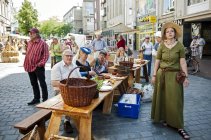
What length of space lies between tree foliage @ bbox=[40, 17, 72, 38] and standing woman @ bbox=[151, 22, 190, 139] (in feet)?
264

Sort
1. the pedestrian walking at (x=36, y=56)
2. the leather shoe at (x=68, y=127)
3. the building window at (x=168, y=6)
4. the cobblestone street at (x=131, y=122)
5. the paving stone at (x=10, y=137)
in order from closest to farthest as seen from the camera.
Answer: the paving stone at (x=10, y=137)
the cobblestone street at (x=131, y=122)
the leather shoe at (x=68, y=127)
the pedestrian walking at (x=36, y=56)
the building window at (x=168, y=6)

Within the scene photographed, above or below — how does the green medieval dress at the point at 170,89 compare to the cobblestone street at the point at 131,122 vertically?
above

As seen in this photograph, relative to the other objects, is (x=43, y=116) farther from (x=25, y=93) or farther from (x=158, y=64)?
(x=25, y=93)

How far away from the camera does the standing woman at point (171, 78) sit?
4.30 metres

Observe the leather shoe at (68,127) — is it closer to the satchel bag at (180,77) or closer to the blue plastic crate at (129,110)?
the blue plastic crate at (129,110)

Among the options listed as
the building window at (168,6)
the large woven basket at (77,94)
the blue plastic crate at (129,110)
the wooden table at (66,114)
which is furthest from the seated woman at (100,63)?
the building window at (168,6)

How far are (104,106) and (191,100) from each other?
2515 mm

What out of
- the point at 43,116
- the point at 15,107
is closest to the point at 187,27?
the point at 15,107

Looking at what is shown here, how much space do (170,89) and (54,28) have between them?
8595cm

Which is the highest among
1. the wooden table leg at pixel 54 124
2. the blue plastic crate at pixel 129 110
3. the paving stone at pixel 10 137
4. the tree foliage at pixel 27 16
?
the tree foliage at pixel 27 16

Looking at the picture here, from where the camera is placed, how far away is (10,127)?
15.4 feet

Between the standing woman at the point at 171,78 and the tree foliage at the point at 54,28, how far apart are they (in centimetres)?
8046

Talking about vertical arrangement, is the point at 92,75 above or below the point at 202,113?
above

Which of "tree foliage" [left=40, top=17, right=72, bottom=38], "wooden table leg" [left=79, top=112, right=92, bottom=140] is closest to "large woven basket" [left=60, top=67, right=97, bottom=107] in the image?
"wooden table leg" [left=79, top=112, right=92, bottom=140]
